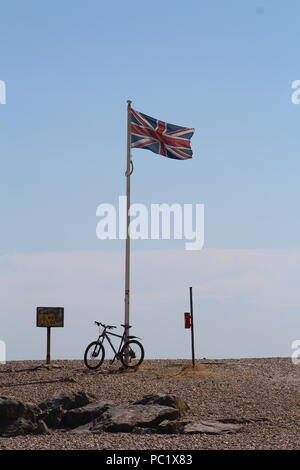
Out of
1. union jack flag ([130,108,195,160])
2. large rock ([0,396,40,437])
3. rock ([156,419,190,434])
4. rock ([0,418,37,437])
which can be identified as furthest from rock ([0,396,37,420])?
union jack flag ([130,108,195,160])

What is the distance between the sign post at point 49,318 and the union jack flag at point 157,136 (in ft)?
17.2

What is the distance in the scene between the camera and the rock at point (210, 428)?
513 inches

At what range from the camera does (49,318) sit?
938 inches

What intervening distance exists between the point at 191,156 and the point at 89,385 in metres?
8.36

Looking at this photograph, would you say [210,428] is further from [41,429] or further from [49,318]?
[49,318]

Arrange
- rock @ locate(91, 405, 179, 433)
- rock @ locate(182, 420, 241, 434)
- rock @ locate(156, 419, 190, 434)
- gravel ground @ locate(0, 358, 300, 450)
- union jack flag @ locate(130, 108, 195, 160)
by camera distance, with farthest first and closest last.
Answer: union jack flag @ locate(130, 108, 195, 160), rock @ locate(91, 405, 179, 433), rock @ locate(156, 419, 190, 434), rock @ locate(182, 420, 241, 434), gravel ground @ locate(0, 358, 300, 450)

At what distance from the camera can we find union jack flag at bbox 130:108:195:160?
2364 cm

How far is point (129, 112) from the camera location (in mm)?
23750

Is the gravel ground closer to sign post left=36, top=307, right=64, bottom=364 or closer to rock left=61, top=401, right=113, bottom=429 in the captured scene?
rock left=61, top=401, right=113, bottom=429

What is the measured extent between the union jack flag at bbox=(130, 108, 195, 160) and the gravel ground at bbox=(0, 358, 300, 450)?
616 centimetres

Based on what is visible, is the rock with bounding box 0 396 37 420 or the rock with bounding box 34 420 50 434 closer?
the rock with bounding box 34 420 50 434

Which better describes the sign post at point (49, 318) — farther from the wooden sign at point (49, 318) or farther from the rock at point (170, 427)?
the rock at point (170, 427)
